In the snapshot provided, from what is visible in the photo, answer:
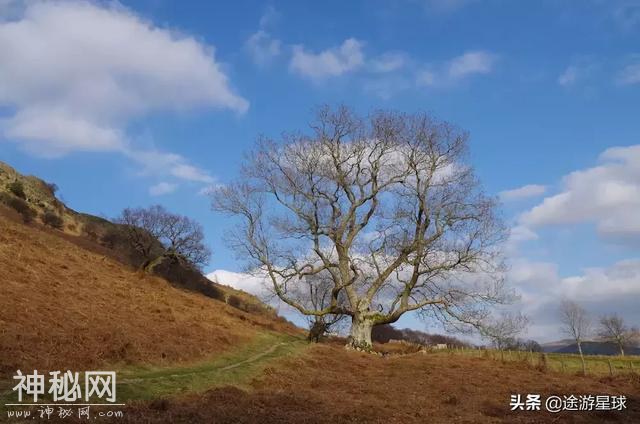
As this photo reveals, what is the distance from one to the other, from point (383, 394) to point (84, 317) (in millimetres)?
14070

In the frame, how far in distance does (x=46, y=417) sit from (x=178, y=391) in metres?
5.51

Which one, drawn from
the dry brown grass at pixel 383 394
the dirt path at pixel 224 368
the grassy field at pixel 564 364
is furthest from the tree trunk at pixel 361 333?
the grassy field at pixel 564 364

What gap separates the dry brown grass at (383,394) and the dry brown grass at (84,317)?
4.81 meters

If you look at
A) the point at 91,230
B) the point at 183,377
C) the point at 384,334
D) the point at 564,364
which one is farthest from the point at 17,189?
the point at 384,334

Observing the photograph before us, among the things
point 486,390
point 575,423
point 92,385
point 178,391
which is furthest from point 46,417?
point 486,390

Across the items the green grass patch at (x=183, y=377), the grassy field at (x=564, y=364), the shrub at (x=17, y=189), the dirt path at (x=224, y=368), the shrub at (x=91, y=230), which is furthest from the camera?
the shrub at (x=91, y=230)

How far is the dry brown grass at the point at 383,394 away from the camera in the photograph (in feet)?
49.2

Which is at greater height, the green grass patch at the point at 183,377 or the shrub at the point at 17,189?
the shrub at the point at 17,189

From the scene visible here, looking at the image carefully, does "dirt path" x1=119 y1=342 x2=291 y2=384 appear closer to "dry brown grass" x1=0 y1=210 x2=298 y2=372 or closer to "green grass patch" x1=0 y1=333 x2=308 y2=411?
"green grass patch" x1=0 y1=333 x2=308 y2=411

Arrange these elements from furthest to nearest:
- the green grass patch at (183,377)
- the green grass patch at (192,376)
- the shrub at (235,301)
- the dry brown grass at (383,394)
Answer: the shrub at (235,301) < the green grass patch at (192,376) < the green grass patch at (183,377) < the dry brown grass at (383,394)

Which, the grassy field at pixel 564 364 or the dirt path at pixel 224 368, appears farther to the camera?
the grassy field at pixel 564 364

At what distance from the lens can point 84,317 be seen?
2411cm

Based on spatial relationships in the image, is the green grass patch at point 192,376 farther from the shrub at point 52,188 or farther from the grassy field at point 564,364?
the shrub at point 52,188

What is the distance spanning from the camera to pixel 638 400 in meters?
22.9
